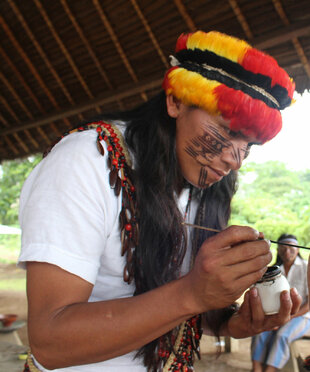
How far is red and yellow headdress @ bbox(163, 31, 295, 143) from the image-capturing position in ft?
3.34

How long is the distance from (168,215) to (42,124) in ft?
16.7

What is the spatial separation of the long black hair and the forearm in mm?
220

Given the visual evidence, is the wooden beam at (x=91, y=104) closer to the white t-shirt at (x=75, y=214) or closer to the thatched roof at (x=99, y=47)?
the thatched roof at (x=99, y=47)

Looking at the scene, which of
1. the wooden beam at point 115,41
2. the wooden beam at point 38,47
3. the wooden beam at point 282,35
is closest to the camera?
the wooden beam at point 282,35

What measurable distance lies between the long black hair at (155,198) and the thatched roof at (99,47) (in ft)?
9.13

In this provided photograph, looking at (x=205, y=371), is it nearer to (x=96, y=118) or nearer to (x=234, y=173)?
(x=234, y=173)

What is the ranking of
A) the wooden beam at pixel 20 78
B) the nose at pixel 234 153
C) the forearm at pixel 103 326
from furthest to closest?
the wooden beam at pixel 20 78, the nose at pixel 234 153, the forearm at pixel 103 326

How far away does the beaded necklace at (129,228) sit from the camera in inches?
38.6

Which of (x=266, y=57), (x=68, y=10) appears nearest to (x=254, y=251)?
(x=266, y=57)

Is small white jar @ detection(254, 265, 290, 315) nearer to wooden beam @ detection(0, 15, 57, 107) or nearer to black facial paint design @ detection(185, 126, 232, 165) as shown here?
black facial paint design @ detection(185, 126, 232, 165)

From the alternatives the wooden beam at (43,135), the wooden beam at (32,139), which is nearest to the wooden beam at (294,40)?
the wooden beam at (43,135)

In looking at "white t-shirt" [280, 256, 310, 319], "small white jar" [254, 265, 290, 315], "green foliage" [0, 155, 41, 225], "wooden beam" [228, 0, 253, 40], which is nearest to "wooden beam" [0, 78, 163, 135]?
"wooden beam" [228, 0, 253, 40]

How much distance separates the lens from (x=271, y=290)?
117 cm

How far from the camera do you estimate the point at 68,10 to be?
176 inches
